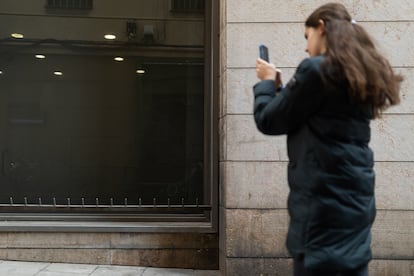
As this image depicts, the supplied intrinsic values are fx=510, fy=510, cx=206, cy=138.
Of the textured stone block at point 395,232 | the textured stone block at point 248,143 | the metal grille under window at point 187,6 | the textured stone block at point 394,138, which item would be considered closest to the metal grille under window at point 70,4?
the metal grille under window at point 187,6

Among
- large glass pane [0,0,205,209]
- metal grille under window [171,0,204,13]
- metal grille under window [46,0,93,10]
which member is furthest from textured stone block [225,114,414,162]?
metal grille under window [46,0,93,10]

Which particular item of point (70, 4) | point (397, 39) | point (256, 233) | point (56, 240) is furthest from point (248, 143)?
point (70, 4)

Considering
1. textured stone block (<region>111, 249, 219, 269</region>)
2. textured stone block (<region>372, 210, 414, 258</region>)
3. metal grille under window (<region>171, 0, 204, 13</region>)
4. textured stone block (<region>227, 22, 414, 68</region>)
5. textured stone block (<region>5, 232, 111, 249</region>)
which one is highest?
metal grille under window (<region>171, 0, 204, 13</region>)

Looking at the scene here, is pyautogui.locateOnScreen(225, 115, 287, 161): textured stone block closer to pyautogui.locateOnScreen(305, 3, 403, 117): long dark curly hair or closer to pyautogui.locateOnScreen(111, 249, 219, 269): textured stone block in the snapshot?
pyautogui.locateOnScreen(111, 249, 219, 269): textured stone block

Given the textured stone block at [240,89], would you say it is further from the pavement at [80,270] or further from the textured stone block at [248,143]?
the pavement at [80,270]

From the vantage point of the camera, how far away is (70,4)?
6047 millimetres

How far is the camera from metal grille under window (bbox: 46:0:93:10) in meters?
6.03

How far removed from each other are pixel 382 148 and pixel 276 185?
3.60 feet

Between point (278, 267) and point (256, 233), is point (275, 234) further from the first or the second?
point (278, 267)

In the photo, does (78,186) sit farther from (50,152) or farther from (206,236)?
(206,236)

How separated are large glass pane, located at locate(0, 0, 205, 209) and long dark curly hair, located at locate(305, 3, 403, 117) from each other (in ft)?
12.2

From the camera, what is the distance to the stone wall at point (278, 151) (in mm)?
4957

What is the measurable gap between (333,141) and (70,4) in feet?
15.5

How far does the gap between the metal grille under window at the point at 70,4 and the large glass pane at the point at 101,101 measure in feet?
0.04
